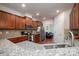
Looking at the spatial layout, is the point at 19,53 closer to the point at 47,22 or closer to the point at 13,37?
the point at 13,37

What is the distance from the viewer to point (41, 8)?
129 cm

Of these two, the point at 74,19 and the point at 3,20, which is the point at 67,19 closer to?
the point at 74,19

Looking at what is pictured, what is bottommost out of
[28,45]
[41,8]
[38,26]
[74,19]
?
[28,45]

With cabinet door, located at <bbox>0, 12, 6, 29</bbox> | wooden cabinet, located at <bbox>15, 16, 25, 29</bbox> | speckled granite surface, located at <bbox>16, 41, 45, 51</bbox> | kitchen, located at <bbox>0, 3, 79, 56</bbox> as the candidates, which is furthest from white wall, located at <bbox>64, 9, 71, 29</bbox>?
cabinet door, located at <bbox>0, 12, 6, 29</bbox>

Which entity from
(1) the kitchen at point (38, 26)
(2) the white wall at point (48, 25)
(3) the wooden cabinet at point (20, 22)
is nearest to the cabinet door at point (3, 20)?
(1) the kitchen at point (38, 26)

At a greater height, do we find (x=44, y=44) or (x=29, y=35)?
(x=29, y=35)

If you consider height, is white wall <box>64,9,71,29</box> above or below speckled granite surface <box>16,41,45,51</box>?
above

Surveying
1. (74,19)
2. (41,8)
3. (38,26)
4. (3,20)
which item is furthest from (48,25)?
(3,20)

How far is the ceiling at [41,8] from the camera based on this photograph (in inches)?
47.7

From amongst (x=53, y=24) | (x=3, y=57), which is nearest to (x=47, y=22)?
(x=53, y=24)

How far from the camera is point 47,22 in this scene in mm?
1403

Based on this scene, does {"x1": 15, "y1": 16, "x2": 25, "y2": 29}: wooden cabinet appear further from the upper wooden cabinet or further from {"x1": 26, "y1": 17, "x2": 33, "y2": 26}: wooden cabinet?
the upper wooden cabinet

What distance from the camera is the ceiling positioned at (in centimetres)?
121

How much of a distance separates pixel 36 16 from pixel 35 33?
25 centimetres
